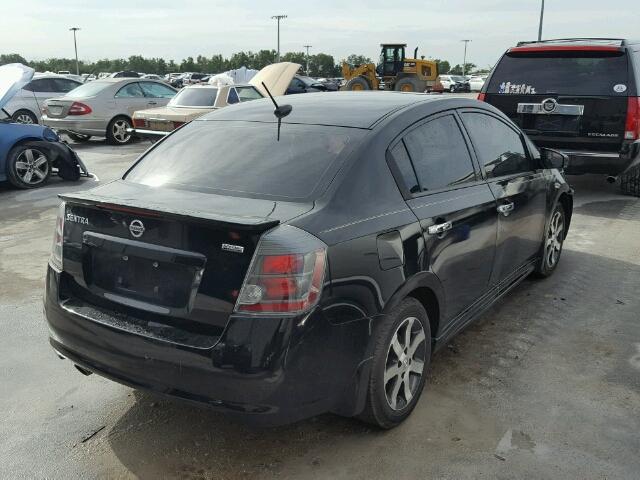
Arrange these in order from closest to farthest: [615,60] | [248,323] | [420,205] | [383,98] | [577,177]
→ 1. [248,323]
2. [420,205]
3. [383,98]
4. [615,60]
5. [577,177]

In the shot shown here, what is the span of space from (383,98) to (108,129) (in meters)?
11.9

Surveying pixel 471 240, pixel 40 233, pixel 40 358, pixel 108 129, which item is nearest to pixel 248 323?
pixel 471 240

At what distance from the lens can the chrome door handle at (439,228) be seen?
10.5ft

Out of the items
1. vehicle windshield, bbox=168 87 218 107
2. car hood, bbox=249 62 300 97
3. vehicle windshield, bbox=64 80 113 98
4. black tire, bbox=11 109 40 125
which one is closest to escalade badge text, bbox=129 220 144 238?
vehicle windshield, bbox=168 87 218 107

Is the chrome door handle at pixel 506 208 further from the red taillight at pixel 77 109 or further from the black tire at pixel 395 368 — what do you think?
the red taillight at pixel 77 109

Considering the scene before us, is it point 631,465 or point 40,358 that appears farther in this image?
point 40,358

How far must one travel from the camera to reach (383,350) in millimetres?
2859

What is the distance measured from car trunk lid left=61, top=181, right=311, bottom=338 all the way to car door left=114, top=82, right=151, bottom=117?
12.3 metres

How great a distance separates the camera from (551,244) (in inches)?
208

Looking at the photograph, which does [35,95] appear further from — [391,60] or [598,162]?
[391,60]

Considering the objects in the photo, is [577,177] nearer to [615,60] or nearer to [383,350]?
[615,60]

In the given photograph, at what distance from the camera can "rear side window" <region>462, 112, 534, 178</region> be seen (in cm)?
396

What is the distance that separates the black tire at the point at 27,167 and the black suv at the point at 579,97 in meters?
6.38

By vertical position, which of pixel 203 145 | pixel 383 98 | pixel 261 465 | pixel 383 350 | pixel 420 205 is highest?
pixel 383 98
